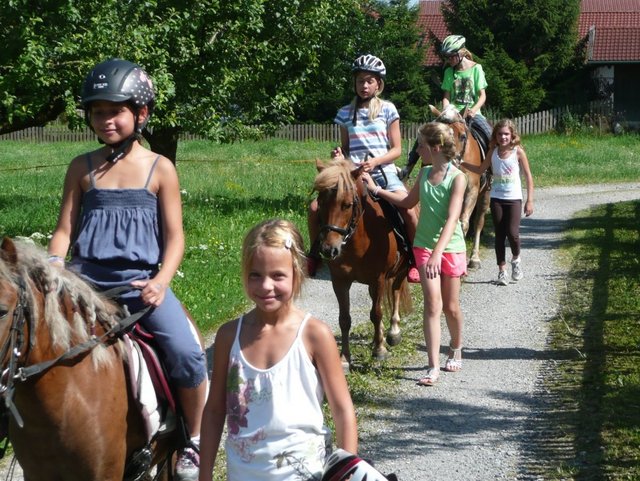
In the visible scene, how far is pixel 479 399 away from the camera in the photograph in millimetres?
8055

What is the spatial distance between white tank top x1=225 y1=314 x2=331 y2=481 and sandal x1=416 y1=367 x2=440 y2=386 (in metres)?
4.80

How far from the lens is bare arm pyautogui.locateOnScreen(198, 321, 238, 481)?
12.3 feet

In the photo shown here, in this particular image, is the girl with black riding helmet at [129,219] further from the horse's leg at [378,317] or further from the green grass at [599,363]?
the horse's leg at [378,317]

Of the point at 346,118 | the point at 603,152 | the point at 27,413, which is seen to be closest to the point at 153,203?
the point at 27,413

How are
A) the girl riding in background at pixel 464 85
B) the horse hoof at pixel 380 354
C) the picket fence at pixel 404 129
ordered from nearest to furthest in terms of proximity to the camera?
the horse hoof at pixel 380 354
the girl riding in background at pixel 464 85
the picket fence at pixel 404 129

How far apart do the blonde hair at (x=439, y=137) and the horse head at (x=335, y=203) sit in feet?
1.98

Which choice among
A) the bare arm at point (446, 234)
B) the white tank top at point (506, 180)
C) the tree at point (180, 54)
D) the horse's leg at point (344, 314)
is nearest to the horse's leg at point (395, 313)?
the horse's leg at point (344, 314)

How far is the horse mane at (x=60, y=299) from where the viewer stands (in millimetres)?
4035

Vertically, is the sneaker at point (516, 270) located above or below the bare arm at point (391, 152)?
below

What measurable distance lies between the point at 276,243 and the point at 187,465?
1.65m

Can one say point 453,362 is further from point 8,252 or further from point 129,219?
point 8,252

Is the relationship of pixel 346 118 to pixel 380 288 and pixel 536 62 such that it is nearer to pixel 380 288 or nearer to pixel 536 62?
pixel 380 288

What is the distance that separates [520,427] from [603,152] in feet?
91.7

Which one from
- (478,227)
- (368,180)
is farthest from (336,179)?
(478,227)
